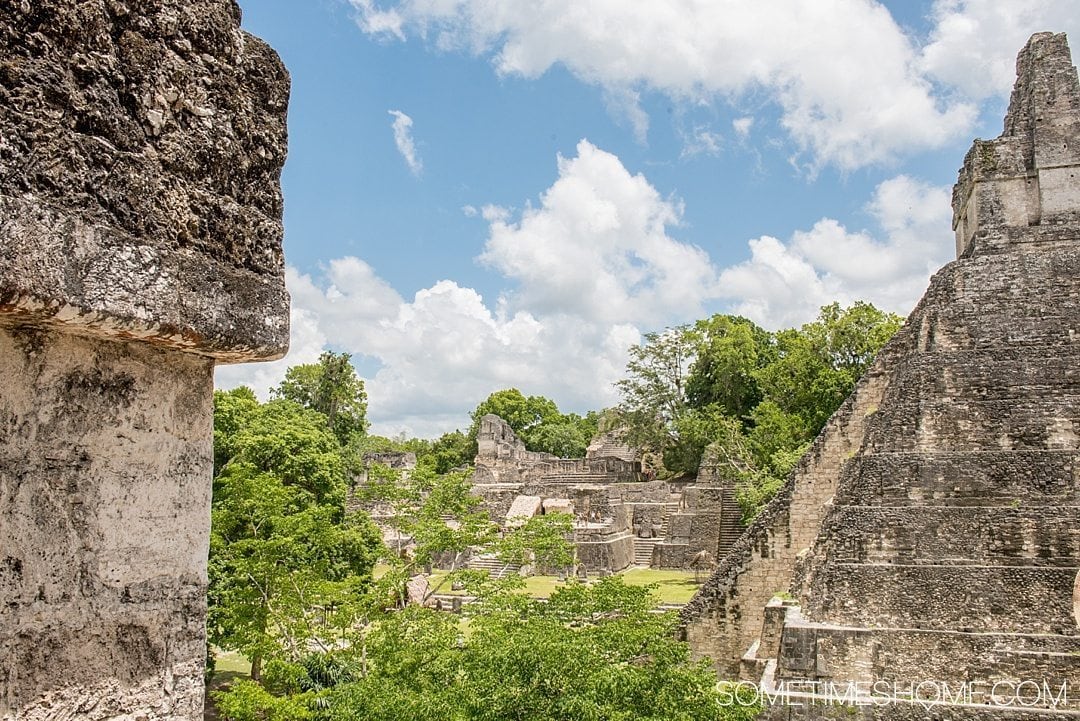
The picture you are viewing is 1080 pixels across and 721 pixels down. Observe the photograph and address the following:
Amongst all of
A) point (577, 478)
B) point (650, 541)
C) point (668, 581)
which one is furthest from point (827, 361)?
point (577, 478)

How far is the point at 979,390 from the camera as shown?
13961 mm

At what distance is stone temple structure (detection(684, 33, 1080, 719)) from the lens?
34.6ft

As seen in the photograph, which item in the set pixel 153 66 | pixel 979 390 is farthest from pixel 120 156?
pixel 979 390

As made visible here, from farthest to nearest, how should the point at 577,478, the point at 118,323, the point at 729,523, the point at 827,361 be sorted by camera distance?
the point at 577,478, the point at 827,361, the point at 729,523, the point at 118,323

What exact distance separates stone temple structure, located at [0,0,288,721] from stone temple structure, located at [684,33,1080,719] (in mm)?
9939

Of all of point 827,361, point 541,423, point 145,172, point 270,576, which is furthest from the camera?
point 541,423

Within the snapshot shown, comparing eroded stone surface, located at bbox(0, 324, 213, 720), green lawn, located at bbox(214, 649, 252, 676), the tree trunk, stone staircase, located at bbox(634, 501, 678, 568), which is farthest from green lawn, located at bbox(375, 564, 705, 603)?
eroded stone surface, located at bbox(0, 324, 213, 720)

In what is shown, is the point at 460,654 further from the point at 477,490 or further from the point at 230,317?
the point at 477,490

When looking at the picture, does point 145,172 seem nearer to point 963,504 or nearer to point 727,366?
point 963,504

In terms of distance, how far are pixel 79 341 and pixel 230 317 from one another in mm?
290

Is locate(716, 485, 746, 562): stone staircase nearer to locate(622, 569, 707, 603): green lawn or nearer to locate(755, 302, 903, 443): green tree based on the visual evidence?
locate(622, 569, 707, 603): green lawn

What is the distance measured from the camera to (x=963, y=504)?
1220 centimetres

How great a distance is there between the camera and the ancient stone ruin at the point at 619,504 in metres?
→ 29.2

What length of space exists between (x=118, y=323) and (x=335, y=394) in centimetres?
4236
